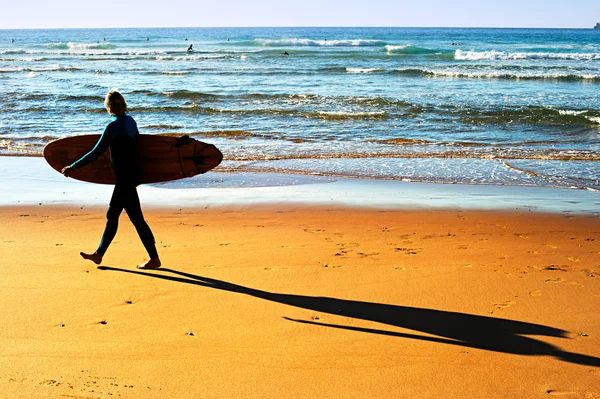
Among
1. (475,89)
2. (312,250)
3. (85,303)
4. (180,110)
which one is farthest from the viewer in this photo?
(475,89)

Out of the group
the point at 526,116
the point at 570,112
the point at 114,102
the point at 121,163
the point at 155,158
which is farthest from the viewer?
the point at 570,112

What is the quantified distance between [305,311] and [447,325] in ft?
3.35

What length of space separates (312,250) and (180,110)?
14.2 m

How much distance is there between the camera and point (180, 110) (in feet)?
65.3

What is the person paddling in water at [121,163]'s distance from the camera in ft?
18.7

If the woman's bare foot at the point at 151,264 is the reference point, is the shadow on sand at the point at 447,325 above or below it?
below

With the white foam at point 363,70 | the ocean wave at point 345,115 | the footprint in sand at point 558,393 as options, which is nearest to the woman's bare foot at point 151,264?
the footprint in sand at point 558,393

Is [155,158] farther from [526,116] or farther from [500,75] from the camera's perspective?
[500,75]

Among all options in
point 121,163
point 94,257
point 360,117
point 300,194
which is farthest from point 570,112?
point 94,257

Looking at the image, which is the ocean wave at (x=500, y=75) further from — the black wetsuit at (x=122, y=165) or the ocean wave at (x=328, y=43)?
the ocean wave at (x=328, y=43)

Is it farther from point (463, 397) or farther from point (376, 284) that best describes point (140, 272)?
point (463, 397)

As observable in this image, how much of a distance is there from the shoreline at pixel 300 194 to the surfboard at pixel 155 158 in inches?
72.9

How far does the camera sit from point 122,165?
5.84 m

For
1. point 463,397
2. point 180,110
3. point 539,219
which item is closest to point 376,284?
point 463,397
